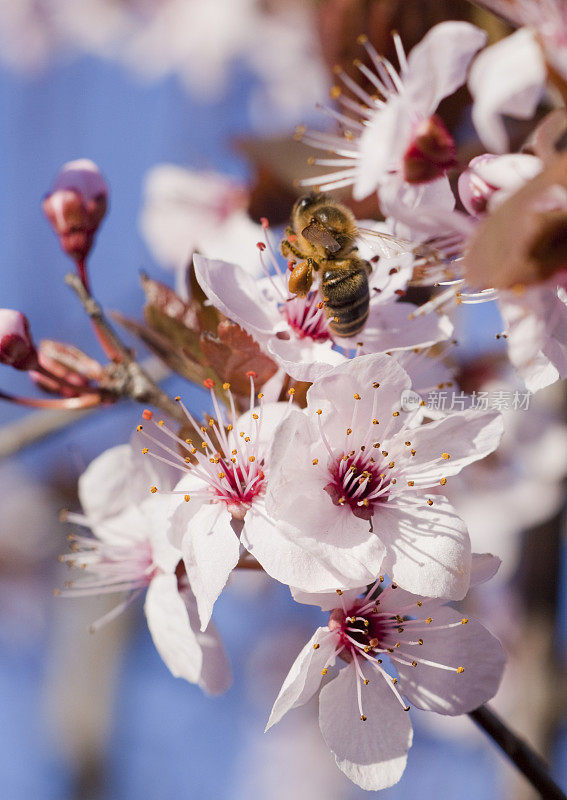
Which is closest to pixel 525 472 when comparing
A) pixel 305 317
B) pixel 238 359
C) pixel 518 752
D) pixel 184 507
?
pixel 518 752

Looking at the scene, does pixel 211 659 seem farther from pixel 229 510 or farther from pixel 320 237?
pixel 320 237

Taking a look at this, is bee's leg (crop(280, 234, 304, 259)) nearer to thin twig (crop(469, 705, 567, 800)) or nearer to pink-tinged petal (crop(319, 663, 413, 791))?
pink-tinged petal (crop(319, 663, 413, 791))

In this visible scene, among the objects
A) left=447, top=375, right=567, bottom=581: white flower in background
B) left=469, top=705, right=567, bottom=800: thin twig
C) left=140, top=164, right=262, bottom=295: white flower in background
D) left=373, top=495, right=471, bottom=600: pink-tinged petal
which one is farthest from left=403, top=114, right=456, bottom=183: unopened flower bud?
left=447, top=375, right=567, bottom=581: white flower in background

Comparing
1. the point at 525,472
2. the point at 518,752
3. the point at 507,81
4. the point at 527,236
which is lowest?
the point at 525,472

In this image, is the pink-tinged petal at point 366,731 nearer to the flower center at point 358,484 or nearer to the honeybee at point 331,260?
the flower center at point 358,484

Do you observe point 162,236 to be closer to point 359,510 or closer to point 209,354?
point 209,354

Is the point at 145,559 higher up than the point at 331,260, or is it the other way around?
the point at 331,260

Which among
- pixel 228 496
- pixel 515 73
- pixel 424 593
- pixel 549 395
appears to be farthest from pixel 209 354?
pixel 549 395
